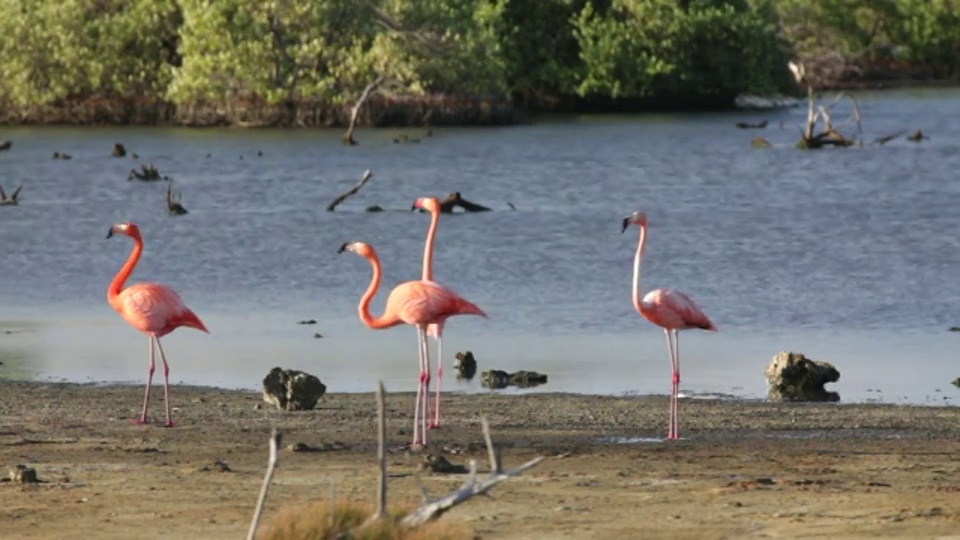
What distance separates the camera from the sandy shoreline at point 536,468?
32.9ft

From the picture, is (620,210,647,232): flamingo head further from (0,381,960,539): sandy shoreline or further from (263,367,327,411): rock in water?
(263,367,327,411): rock in water

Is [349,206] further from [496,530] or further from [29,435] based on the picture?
[496,530]


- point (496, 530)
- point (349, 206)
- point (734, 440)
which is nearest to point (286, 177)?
point (349, 206)

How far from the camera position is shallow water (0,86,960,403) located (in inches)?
738

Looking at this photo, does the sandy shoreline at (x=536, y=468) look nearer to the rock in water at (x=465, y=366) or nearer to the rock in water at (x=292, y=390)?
the rock in water at (x=292, y=390)

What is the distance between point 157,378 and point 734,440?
5.87m

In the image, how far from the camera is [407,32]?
6562 cm

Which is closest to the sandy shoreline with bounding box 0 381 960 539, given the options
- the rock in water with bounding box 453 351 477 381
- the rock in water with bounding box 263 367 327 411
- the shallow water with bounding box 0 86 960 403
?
the rock in water with bounding box 263 367 327 411

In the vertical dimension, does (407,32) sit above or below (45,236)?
above

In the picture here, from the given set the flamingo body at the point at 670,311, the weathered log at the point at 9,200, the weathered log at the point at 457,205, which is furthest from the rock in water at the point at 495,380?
Answer: the weathered log at the point at 9,200

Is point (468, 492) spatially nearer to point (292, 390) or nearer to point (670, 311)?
point (670, 311)

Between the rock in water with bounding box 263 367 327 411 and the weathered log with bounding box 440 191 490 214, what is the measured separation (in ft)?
57.9

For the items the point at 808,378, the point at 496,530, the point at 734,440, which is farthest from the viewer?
the point at 808,378

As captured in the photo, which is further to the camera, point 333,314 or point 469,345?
point 333,314
